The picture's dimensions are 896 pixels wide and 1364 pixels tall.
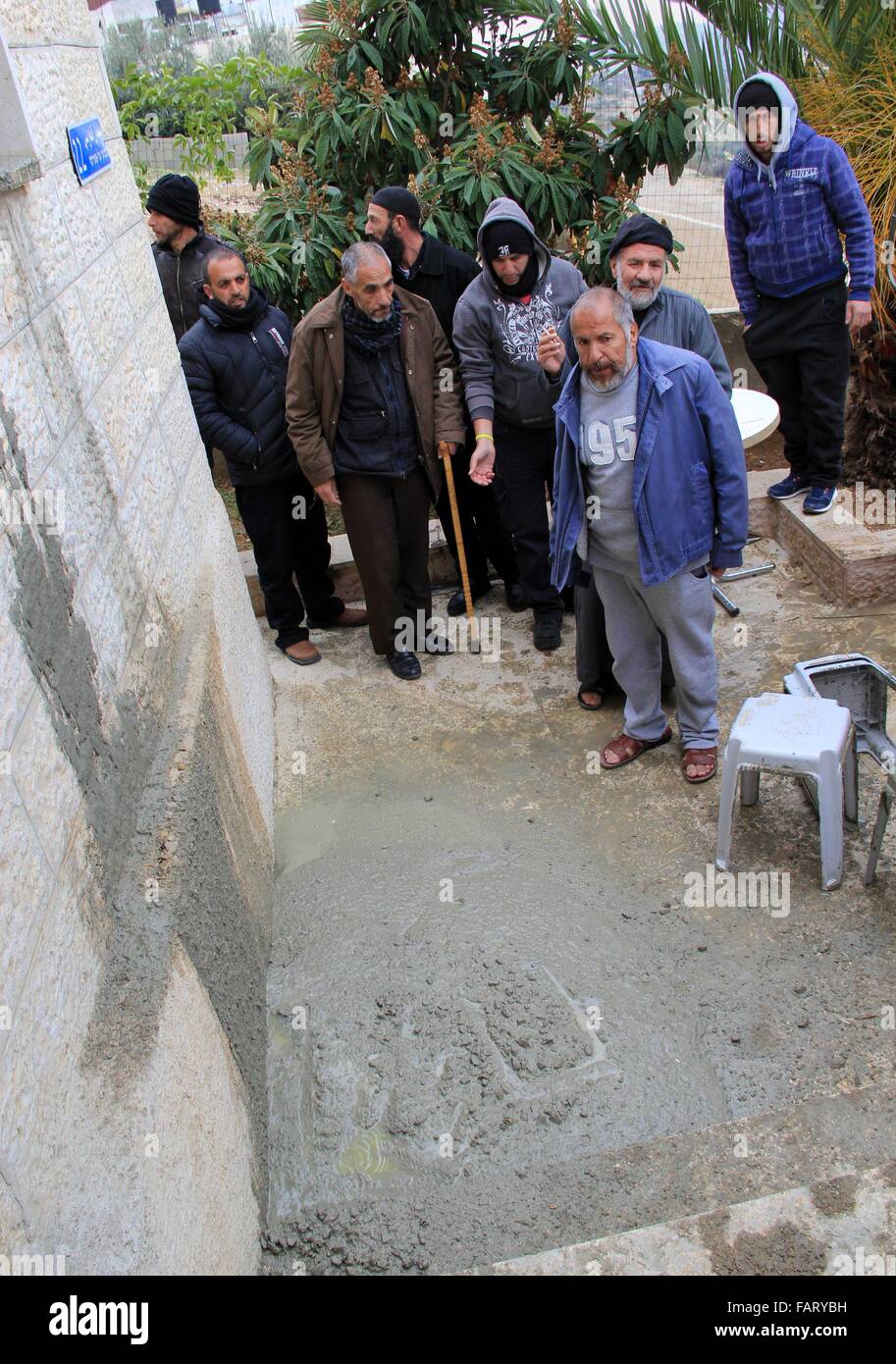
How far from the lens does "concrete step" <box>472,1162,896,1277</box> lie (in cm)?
225

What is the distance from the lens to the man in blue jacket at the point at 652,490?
366 centimetres

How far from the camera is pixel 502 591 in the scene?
19.2ft

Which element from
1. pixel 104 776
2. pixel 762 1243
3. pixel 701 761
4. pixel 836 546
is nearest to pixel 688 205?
pixel 836 546

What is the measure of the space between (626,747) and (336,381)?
6.53 ft

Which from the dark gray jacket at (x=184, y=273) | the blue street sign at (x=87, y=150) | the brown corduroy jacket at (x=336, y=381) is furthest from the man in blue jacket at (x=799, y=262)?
the blue street sign at (x=87, y=150)

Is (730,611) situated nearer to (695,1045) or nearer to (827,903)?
(827,903)

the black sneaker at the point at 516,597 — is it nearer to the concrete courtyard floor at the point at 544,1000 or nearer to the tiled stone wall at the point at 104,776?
the concrete courtyard floor at the point at 544,1000

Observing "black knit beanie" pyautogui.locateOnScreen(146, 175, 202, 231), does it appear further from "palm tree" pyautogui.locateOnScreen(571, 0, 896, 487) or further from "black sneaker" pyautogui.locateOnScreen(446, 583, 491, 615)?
"palm tree" pyautogui.locateOnScreen(571, 0, 896, 487)

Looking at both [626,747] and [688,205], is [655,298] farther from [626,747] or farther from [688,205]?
[688,205]

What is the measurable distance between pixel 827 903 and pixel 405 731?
1963mm

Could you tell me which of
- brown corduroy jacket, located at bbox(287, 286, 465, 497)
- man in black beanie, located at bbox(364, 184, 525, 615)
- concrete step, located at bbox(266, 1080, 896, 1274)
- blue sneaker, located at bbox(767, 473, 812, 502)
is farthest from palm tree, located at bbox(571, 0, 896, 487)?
concrete step, located at bbox(266, 1080, 896, 1274)

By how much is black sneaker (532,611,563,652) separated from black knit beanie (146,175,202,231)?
262 centimetres

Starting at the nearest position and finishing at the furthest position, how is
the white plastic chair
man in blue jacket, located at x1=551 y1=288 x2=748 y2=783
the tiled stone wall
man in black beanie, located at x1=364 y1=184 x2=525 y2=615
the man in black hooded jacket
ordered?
the tiled stone wall → the white plastic chair → man in blue jacket, located at x1=551 y1=288 x2=748 y2=783 → the man in black hooded jacket → man in black beanie, located at x1=364 y1=184 x2=525 y2=615

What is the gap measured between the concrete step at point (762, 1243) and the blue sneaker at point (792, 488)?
3.89 meters
